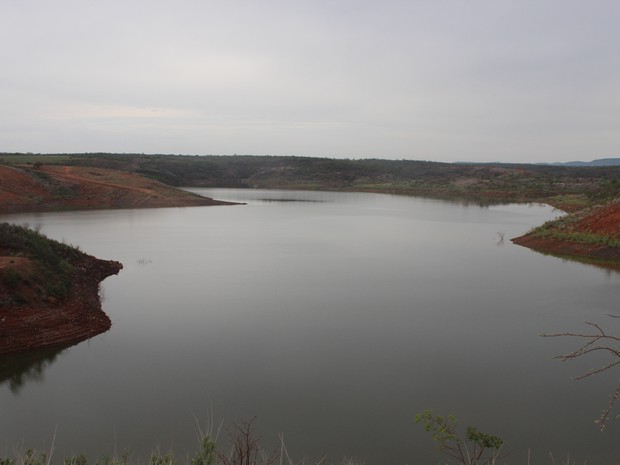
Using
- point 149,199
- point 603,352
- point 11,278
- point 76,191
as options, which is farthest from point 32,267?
point 76,191

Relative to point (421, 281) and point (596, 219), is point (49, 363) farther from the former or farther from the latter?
point (596, 219)

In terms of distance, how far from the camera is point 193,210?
4028 cm

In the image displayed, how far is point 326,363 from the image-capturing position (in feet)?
28.5

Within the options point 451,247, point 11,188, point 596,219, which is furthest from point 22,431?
point 11,188

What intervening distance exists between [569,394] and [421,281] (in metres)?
7.85

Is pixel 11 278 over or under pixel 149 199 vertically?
over

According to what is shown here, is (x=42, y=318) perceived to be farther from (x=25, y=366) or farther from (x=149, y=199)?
(x=149, y=199)

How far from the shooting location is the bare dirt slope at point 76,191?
37750 mm

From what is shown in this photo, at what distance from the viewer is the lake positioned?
21.5 ft

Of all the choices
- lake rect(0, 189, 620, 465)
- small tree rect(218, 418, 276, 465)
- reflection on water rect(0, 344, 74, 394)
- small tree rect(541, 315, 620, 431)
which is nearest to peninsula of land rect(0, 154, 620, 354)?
reflection on water rect(0, 344, 74, 394)

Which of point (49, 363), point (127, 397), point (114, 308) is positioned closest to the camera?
point (127, 397)

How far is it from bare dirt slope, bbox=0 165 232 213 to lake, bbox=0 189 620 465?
2397 centimetres

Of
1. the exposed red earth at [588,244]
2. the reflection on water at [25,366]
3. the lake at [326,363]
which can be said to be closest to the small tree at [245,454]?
the lake at [326,363]

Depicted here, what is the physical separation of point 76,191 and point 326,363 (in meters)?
39.0
